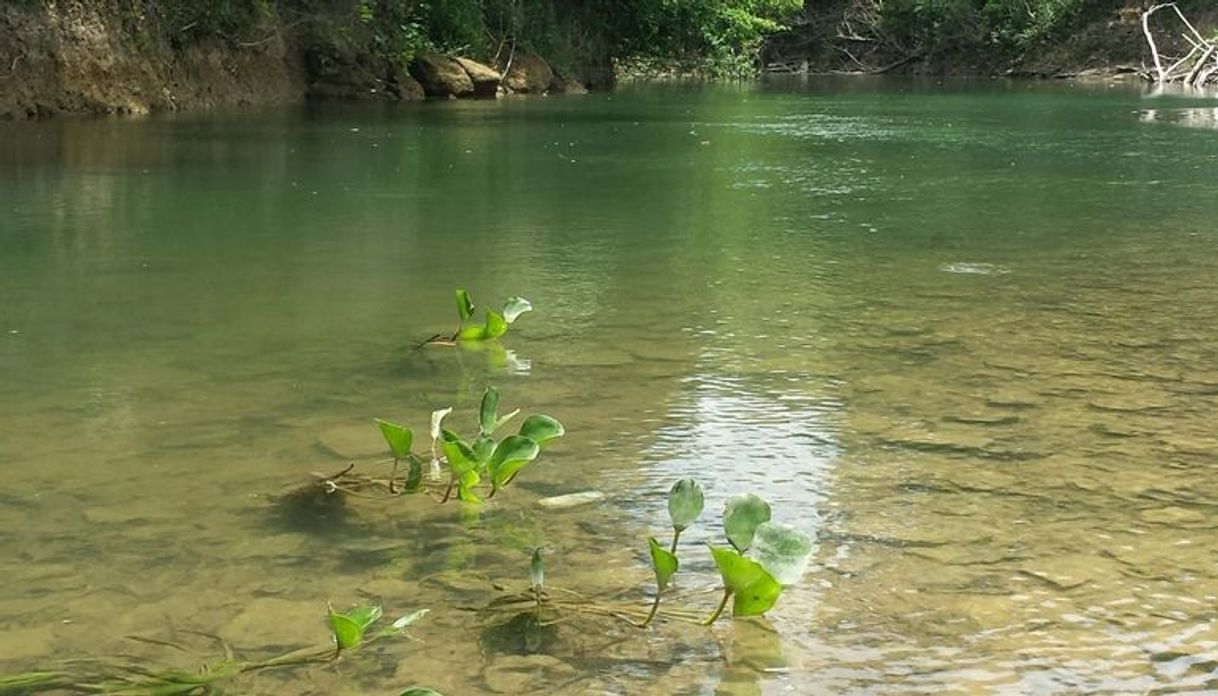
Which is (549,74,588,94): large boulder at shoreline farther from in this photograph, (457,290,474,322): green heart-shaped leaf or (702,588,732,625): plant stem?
(702,588,732,625): plant stem

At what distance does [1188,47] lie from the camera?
37.2 m

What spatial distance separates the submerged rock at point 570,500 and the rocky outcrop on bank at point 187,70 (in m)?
12.2

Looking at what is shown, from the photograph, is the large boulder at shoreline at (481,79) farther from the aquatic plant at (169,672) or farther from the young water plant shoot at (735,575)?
the aquatic plant at (169,672)

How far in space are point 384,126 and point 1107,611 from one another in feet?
40.9

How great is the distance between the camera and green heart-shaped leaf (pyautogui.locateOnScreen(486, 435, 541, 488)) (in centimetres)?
241

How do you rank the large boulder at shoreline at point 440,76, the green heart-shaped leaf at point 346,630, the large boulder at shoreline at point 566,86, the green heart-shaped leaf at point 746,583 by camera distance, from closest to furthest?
the green heart-shaped leaf at point 346,630, the green heart-shaped leaf at point 746,583, the large boulder at shoreline at point 440,76, the large boulder at shoreline at point 566,86

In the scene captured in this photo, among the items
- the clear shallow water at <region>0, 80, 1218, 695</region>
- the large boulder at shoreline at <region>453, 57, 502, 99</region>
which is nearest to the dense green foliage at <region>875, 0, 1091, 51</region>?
the large boulder at shoreline at <region>453, 57, 502, 99</region>

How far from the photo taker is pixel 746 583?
74.9 inches

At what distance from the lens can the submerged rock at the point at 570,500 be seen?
2480mm

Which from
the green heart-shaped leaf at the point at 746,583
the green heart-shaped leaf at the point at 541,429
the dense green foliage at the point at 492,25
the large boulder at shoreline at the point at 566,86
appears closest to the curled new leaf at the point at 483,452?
the green heart-shaped leaf at the point at 541,429

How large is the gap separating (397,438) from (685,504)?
614 millimetres

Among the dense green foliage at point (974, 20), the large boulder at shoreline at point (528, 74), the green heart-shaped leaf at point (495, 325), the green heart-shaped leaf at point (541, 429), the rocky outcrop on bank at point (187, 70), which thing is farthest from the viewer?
the dense green foliage at point (974, 20)

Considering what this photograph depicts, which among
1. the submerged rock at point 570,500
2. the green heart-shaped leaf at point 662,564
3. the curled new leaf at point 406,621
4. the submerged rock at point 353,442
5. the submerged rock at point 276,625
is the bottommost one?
the submerged rock at point 276,625

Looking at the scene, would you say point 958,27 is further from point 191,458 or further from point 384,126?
point 191,458
